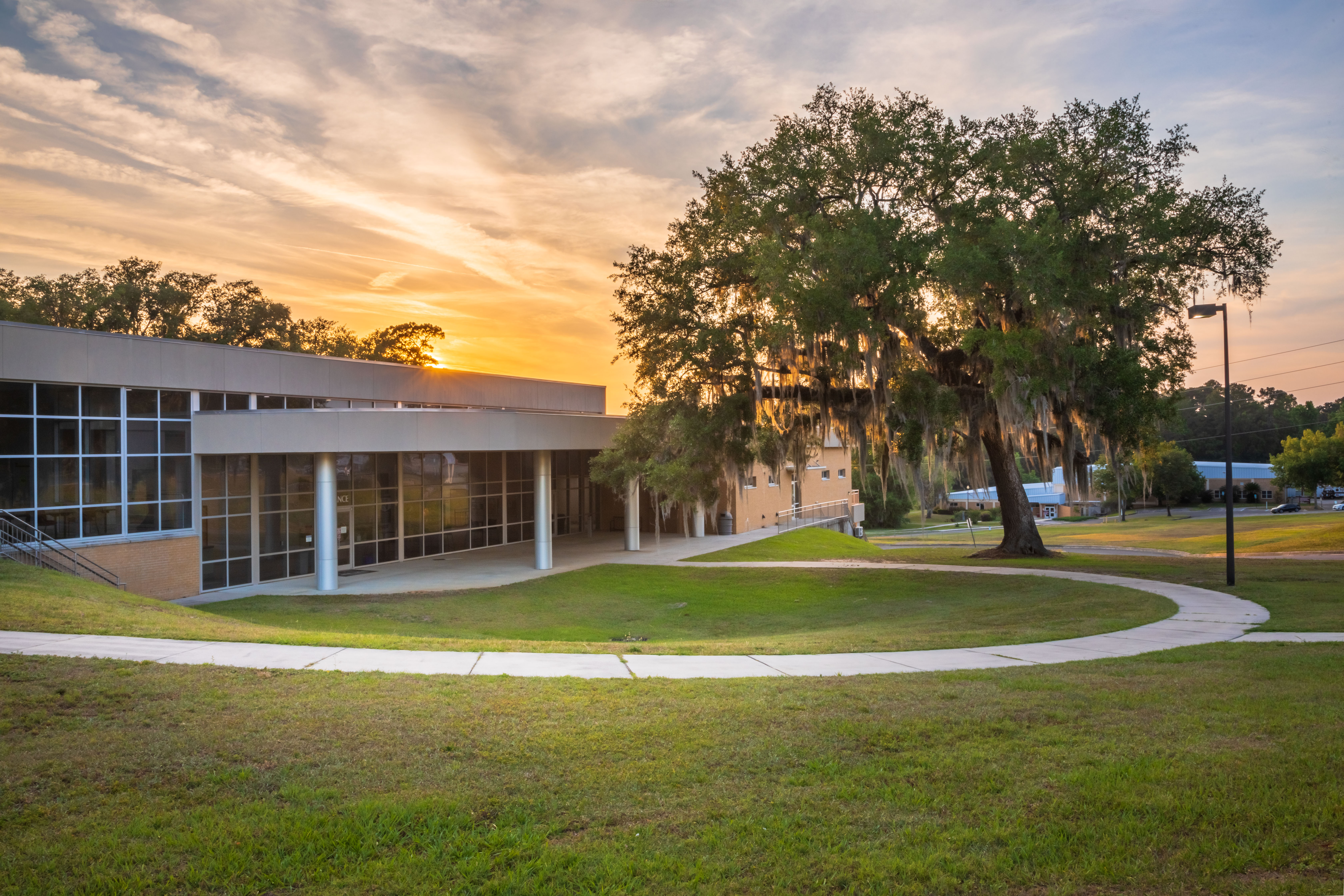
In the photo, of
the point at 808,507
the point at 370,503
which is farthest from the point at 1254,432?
the point at 370,503

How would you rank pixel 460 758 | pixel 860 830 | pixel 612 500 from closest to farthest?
pixel 860 830 → pixel 460 758 → pixel 612 500

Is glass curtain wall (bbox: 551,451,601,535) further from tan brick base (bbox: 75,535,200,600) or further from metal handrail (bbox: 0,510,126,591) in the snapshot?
metal handrail (bbox: 0,510,126,591)

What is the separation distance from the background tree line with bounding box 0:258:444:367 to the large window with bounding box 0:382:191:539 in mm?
19160

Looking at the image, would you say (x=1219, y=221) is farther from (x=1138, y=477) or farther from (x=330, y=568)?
(x=1138, y=477)

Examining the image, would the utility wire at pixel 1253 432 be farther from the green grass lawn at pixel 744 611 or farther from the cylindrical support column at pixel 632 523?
the green grass lawn at pixel 744 611

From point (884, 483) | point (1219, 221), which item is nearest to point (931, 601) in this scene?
point (884, 483)

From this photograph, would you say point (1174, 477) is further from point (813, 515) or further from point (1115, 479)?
point (813, 515)

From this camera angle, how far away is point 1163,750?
20.2 ft

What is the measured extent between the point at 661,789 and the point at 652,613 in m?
15.5

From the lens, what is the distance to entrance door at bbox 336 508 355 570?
27312mm

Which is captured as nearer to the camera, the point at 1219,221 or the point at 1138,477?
the point at 1219,221

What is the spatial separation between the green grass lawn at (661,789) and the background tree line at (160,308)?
35667 millimetres

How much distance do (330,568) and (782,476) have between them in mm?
26684

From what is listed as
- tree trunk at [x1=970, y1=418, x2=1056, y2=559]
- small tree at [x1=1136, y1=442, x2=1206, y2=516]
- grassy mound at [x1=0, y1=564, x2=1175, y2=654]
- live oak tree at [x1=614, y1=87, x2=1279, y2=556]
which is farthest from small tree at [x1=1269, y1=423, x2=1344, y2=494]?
grassy mound at [x1=0, y1=564, x2=1175, y2=654]
